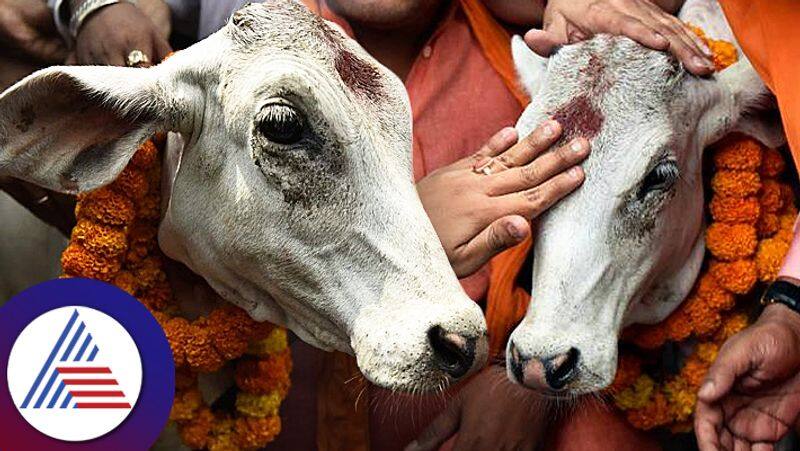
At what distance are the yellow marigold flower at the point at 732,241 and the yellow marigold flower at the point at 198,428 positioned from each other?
3.56ft

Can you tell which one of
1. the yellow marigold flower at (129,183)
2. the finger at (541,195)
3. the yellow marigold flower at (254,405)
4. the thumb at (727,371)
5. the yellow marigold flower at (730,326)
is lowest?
the yellow marigold flower at (254,405)

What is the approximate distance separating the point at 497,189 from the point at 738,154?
573mm

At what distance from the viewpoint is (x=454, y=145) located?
278 centimetres

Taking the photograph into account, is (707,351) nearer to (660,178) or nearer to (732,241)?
(732,241)

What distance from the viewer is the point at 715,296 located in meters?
2.54

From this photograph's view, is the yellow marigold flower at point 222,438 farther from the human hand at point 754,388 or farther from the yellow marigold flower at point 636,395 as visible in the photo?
the human hand at point 754,388

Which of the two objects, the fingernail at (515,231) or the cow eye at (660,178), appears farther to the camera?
the cow eye at (660,178)

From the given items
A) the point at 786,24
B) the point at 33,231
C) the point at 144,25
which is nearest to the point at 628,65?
the point at 786,24

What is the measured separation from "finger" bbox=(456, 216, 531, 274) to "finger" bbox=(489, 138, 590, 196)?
0.11m

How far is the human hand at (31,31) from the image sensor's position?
2.71m

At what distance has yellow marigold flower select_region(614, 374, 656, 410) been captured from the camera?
2.60m

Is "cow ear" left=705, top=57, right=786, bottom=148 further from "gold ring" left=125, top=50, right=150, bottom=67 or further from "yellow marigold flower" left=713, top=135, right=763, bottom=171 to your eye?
"gold ring" left=125, top=50, right=150, bottom=67

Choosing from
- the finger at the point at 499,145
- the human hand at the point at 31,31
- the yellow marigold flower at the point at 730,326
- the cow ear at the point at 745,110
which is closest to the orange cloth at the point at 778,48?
the cow ear at the point at 745,110

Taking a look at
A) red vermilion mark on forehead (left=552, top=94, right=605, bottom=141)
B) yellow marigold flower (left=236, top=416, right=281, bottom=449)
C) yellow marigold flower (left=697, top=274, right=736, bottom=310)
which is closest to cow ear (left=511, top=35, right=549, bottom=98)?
red vermilion mark on forehead (left=552, top=94, right=605, bottom=141)
